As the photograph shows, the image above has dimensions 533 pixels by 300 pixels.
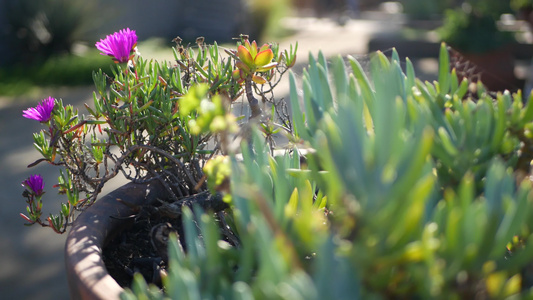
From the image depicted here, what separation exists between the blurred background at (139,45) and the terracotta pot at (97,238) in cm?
109

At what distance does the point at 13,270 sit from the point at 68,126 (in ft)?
5.15

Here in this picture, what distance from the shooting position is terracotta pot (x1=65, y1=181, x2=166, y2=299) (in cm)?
102

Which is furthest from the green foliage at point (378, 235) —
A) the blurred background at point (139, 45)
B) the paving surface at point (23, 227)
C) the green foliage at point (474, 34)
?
the green foliage at point (474, 34)

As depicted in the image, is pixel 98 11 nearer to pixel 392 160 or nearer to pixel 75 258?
pixel 75 258

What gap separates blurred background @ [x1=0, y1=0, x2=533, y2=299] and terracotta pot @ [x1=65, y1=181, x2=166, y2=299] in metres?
1.09

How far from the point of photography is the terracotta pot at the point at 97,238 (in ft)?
3.34

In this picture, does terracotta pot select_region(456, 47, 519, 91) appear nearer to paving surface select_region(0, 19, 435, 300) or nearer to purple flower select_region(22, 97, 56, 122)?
paving surface select_region(0, 19, 435, 300)

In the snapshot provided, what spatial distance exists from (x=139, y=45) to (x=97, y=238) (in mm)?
7236

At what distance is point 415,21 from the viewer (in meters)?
12.8

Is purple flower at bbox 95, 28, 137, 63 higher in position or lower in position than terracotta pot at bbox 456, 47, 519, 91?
higher

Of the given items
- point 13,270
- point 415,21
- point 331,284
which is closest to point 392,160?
point 331,284

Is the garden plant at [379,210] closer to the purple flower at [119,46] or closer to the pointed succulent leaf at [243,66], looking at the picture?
the pointed succulent leaf at [243,66]

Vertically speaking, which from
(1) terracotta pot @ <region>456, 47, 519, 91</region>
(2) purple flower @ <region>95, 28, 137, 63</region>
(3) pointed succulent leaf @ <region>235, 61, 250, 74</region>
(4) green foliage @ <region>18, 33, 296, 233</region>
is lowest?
(1) terracotta pot @ <region>456, 47, 519, 91</region>

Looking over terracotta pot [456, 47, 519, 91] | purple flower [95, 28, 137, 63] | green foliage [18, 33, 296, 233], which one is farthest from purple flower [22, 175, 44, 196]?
terracotta pot [456, 47, 519, 91]
